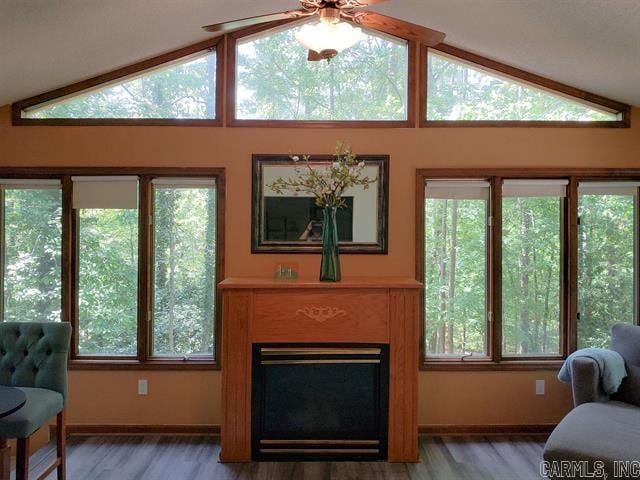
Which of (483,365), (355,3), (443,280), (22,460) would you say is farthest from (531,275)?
(22,460)

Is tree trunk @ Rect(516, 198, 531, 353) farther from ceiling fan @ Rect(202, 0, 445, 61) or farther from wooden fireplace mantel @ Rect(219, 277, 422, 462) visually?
ceiling fan @ Rect(202, 0, 445, 61)

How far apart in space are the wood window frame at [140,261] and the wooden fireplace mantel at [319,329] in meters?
0.53

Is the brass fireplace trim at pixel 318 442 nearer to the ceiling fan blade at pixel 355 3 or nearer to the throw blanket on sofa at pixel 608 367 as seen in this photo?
the throw blanket on sofa at pixel 608 367

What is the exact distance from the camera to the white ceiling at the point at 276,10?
2.34m

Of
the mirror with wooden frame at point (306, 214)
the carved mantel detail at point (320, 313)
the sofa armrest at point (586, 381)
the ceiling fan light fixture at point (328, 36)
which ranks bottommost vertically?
the sofa armrest at point (586, 381)

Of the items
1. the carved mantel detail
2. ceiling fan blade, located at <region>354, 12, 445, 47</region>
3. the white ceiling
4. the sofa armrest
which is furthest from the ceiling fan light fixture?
the sofa armrest

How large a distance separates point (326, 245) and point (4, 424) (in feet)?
6.89

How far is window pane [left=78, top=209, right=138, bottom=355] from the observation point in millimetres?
3459

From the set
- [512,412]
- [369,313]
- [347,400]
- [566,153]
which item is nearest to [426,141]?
[566,153]

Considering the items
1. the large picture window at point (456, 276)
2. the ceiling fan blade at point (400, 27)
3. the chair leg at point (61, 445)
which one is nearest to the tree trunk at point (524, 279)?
the large picture window at point (456, 276)

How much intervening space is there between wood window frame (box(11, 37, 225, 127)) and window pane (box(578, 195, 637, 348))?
119 inches

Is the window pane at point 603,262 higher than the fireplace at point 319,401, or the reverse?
the window pane at point 603,262

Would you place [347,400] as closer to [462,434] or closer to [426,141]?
[462,434]

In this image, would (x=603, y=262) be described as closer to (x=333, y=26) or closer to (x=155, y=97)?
(x=333, y=26)
